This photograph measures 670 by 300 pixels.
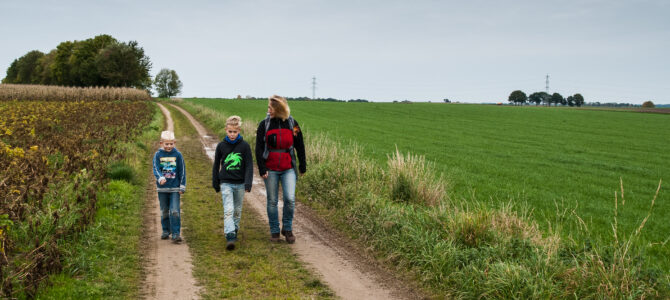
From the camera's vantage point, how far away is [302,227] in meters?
8.39

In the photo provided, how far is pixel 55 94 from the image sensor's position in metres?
45.4

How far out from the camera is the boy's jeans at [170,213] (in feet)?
23.5

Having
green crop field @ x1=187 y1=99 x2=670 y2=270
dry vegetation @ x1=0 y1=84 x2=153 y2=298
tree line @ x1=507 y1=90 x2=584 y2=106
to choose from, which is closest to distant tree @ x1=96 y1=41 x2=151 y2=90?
green crop field @ x1=187 y1=99 x2=670 y2=270

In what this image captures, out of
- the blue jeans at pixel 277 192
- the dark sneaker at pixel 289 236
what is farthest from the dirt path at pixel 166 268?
the dark sneaker at pixel 289 236

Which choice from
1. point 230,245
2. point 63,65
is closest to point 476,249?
point 230,245

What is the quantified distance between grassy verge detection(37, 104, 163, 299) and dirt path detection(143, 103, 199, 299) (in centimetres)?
14

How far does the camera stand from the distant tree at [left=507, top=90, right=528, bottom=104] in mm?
157375

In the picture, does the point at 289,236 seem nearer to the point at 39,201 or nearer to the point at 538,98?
the point at 39,201

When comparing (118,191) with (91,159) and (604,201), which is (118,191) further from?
(604,201)

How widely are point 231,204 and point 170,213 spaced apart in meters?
1.00

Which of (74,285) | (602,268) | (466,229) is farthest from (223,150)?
(602,268)

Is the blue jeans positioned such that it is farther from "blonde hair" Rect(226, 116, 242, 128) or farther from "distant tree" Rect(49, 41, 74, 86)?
"distant tree" Rect(49, 41, 74, 86)

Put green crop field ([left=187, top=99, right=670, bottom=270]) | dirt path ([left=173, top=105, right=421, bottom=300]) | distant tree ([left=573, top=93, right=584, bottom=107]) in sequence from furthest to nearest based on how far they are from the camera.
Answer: distant tree ([left=573, top=93, right=584, bottom=107]), green crop field ([left=187, top=99, right=670, bottom=270]), dirt path ([left=173, top=105, right=421, bottom=300])

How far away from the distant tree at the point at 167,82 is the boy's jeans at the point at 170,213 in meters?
141
